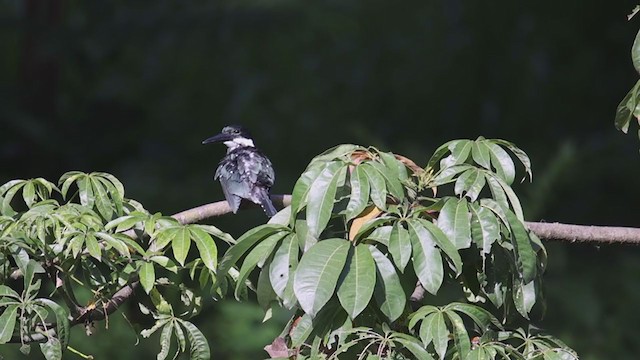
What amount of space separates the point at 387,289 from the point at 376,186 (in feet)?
0.62

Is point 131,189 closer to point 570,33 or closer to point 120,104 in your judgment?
point 120,104

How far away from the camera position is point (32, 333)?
192cm

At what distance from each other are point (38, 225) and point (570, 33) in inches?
223

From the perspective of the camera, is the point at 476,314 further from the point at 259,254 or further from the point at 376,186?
the point at 259,254

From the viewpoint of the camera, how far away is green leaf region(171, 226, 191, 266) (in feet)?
6.20

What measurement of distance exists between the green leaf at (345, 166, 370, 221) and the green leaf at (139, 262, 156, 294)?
45 centimetres

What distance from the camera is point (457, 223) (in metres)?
1.68

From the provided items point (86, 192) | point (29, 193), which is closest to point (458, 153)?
point (86, 192)

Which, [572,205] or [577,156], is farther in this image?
[572,205]

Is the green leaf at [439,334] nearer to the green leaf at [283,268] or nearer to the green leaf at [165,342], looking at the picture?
the green leaf at [283,268]

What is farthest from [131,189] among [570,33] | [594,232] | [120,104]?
[594,232]

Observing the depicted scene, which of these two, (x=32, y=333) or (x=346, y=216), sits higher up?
(x=346, y=216)

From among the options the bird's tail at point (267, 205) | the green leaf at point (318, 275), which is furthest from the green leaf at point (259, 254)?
the bird's tail at point (267, 205)

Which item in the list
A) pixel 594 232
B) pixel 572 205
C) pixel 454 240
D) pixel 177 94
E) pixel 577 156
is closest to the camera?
pixel 454 240
